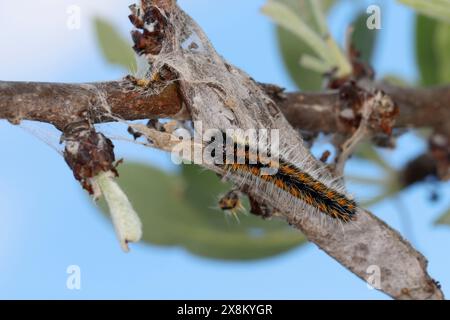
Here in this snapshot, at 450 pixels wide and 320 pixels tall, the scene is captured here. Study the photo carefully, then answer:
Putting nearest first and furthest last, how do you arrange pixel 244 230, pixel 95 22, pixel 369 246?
pixel 369 246, pixel 244 230, pixel 95 22

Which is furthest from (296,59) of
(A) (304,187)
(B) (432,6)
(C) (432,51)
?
(A) (304,187)

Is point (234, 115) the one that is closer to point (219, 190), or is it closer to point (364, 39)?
point (219, 190)

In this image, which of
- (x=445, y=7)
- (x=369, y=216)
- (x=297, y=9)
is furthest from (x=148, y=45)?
(x=297, y=9)

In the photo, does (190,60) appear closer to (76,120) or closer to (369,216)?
(76,120)

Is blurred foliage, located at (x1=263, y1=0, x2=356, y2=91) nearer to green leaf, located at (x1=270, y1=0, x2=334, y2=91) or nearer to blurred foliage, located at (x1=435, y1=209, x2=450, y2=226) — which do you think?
green leaf, located at (x1=270, y1=0, x2=334, y2=91)

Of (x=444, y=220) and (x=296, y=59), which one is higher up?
(x=296, y=59)

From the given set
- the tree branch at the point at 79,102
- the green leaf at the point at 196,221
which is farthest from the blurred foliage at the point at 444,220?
the tree branch at the point at 79,102
